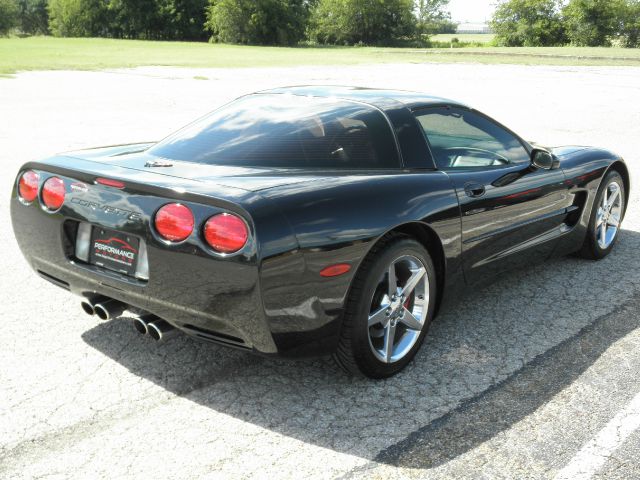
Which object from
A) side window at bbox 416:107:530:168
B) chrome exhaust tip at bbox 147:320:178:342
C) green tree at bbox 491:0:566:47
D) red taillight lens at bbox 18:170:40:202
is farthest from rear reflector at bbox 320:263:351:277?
green tree at bbox 491:0:566:47

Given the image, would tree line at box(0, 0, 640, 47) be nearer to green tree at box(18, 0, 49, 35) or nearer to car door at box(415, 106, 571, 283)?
green tree at box(18, 0, 49, 35)

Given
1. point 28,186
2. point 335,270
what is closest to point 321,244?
point 335,270

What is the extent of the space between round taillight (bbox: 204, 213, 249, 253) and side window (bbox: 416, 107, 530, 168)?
60.7 inches

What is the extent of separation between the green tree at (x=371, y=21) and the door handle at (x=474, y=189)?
91.3 metres

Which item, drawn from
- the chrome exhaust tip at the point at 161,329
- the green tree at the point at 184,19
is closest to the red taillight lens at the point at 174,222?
the chrome exhaust tip at the point at 161,329

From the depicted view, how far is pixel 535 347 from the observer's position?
384 cm

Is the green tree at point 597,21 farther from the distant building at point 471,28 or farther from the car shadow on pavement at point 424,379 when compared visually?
the car shadow on pavement at point 424,379

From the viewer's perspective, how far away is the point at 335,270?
3.03m

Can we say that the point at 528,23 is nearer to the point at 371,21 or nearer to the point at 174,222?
the point at 371,21

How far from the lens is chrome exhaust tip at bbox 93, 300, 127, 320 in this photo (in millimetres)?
3305

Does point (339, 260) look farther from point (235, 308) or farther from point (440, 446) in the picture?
point (440, 446)

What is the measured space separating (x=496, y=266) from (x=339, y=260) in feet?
4.84

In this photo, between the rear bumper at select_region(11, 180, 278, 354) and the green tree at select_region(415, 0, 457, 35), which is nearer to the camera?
the rear bumper at select_region(11, 180, 278, 354)

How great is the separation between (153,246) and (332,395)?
104cm
